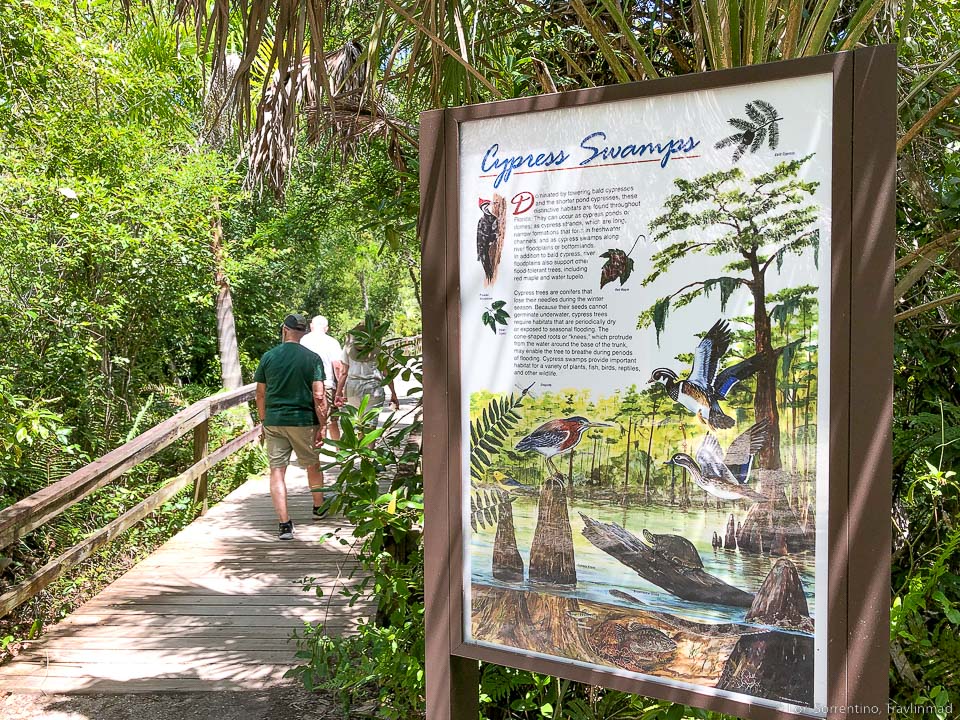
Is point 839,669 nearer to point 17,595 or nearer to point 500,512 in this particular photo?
point 500,512

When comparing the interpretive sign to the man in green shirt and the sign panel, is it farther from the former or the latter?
the man in green shirt

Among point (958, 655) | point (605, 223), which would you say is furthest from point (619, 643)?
point (958, 655)

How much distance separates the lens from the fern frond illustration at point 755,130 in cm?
164

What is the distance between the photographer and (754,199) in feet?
5.50

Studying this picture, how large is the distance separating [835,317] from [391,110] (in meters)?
6.62

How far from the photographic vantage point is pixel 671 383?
5.76 ft

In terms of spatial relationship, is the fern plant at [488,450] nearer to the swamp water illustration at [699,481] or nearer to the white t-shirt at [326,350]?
the swamp water illustration at [699,481]

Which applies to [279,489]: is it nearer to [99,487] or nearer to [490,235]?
[99,487]

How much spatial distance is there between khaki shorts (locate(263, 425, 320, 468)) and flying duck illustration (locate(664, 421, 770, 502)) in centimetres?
451

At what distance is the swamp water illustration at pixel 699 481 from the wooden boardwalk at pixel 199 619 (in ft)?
5.24

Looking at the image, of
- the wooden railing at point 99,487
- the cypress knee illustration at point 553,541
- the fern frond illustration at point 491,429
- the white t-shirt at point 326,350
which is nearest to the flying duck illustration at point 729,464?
the cypress knee illustration at point 553,541

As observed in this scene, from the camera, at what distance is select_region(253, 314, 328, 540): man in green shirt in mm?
5871

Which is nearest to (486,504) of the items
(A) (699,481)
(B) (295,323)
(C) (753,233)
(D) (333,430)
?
(A) (699,481)

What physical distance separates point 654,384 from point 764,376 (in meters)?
0.23
